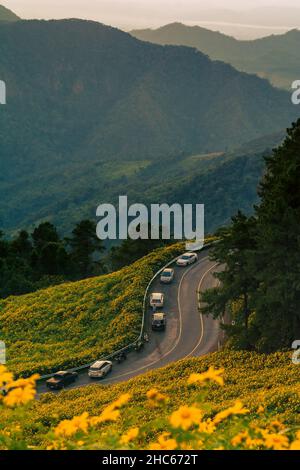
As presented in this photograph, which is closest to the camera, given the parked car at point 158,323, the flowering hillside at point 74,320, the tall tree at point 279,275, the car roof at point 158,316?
Result: the tall tree at point 279,275

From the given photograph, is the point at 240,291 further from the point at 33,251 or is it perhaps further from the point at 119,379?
the point at 33,251

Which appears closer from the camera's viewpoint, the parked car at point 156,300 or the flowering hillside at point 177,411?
the flowering hillside at point 177,411

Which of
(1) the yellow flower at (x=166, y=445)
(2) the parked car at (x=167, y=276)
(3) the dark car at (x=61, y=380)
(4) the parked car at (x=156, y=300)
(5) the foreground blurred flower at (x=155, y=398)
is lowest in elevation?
(3) the dark car at (x=61, y=380)

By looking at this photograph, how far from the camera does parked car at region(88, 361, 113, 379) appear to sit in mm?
38594

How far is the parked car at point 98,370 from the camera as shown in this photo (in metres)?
38.6

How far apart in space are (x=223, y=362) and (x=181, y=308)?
63.6 ft

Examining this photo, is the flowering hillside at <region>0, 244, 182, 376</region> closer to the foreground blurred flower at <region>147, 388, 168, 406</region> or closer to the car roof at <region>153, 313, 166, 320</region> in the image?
the car roof at <region>153, 313, 166, 320</region>

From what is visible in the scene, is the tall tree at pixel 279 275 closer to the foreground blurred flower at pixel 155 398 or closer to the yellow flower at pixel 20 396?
the foreground blurred flower at pixel 155 398

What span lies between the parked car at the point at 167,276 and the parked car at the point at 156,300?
159 inches

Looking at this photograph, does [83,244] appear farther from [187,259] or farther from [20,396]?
[20,396]

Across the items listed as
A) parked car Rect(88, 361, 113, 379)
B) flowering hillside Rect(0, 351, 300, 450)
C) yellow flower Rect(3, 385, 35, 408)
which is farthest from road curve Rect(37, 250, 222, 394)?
yellow flower Rect(3, 385, 35, 408)

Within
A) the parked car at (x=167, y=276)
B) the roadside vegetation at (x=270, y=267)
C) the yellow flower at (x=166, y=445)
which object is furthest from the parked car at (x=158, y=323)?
the yellow flower at (x=166, y=445)

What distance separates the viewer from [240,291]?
35812 millimetres
